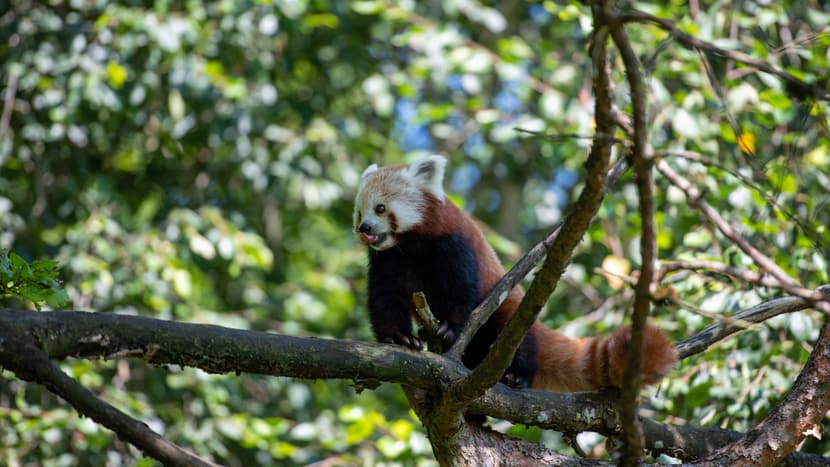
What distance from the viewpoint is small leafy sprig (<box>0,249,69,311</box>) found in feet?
8.59

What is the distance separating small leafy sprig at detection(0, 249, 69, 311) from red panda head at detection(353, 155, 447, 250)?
2075 millimetres

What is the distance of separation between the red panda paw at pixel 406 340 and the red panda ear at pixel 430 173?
103 centimetres

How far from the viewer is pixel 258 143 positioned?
852 cm

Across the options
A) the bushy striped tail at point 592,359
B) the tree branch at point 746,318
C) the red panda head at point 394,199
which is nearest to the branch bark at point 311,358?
the tree branch at point 746,318

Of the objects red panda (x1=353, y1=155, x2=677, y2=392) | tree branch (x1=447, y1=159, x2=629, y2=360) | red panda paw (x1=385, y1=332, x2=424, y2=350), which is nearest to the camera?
tree branch (x1=447, y1=159, x2=629, y2=360)

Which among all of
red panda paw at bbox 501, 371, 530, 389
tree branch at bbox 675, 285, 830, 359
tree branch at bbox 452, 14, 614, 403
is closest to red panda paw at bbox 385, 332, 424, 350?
red panda paw at bbox 501, 371, 530, 389

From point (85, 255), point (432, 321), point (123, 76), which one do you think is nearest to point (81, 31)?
point (123, 76)

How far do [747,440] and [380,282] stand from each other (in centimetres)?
199

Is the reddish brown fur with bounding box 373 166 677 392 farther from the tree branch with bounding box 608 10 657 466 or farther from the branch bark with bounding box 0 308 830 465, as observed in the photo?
the tree branch with bounding box 608 10 657 466

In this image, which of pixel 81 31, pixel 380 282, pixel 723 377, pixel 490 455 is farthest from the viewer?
pixel 81 31

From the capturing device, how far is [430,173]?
492cm

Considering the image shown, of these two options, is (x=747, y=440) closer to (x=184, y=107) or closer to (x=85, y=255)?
(x=85, y=255)

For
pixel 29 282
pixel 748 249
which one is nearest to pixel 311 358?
pixel 29 282

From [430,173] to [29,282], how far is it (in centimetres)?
266
